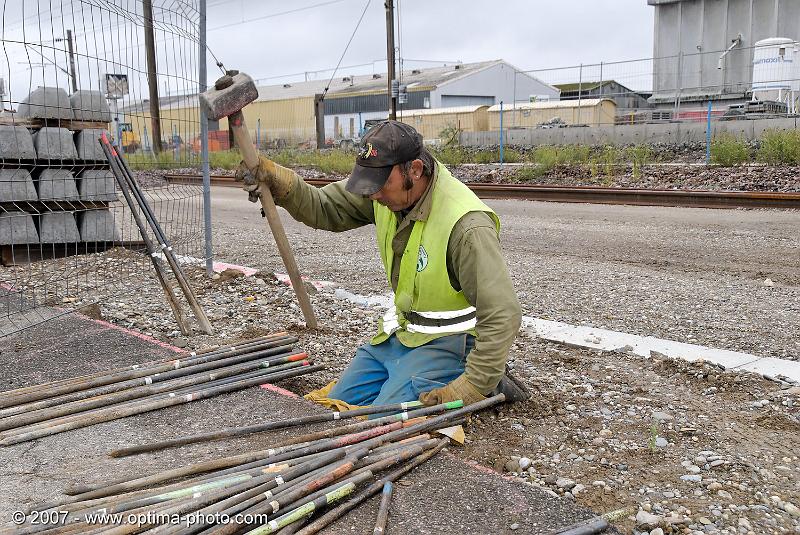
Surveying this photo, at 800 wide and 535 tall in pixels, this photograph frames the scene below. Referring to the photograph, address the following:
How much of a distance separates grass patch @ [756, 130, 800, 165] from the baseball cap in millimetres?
14685

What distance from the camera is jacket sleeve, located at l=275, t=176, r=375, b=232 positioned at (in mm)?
4652

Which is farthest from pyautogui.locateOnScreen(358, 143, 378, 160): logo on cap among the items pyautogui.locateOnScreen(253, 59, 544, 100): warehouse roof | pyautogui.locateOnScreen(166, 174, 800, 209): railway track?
pyautogui.locateOnScreen(253, 59, 544, 100): warehouse roof

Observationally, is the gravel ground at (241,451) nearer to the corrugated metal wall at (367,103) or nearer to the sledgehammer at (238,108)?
the sledgehammer at (238,108)

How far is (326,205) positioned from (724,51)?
24.8 metres

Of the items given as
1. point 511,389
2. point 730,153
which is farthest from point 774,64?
point 511,389

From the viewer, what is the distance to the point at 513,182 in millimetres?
19500

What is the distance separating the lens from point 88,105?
8.29m

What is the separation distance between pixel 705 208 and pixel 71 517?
12.4 m

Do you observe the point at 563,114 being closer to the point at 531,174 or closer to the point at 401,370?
the point at 531,174

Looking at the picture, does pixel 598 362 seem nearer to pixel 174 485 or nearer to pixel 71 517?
pixel 174 485

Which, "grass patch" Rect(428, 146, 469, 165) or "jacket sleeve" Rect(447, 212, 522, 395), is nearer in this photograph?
"jacket sleeve" Rect(447, 212, 522, 395)

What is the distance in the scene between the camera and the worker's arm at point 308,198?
455 centimetres

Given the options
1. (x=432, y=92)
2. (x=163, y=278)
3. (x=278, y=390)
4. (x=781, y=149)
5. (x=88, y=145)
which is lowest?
(x=278, y=390)

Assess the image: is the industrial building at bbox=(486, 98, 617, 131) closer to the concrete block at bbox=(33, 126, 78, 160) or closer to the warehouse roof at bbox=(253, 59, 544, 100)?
the warehouse roof at bbox=(253, 59, 544, 100)
